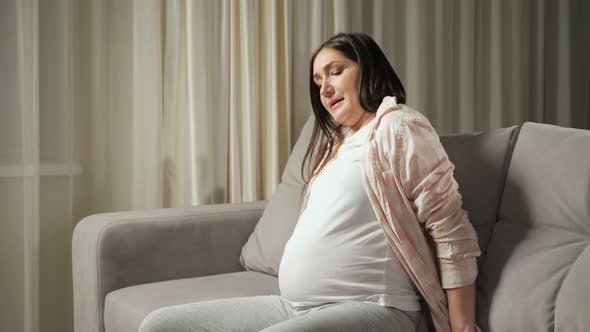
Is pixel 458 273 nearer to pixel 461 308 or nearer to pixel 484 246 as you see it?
pixel 461 308

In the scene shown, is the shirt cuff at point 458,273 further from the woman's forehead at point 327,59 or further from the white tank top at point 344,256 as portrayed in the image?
the woman's forehead at point 327,59

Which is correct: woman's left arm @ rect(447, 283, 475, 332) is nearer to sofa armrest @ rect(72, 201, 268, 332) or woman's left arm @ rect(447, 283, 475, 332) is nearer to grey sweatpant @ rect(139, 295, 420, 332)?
grey sweatpant @ rect(139, 295, 420, 332)

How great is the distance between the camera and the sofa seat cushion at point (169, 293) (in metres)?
1.49

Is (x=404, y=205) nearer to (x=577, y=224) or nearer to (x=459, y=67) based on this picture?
(x=577, y=224)

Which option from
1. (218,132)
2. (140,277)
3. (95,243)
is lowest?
(140,277)

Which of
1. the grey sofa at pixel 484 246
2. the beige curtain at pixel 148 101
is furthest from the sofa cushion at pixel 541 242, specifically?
the beige curtain at pixel 148 101

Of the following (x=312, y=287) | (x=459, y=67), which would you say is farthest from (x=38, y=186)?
(x=459, y=67)

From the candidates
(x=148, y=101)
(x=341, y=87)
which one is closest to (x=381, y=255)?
(x=341, y=87)

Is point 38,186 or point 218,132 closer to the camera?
point 38,186

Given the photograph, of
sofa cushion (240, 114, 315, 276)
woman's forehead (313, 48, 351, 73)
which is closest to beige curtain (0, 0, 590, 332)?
sofa cushion (240, 114, 315, 276)

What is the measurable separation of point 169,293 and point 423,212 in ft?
2.40

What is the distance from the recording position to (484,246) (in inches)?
51.3

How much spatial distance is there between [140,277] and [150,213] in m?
0.20

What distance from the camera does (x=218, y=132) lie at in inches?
90.5
